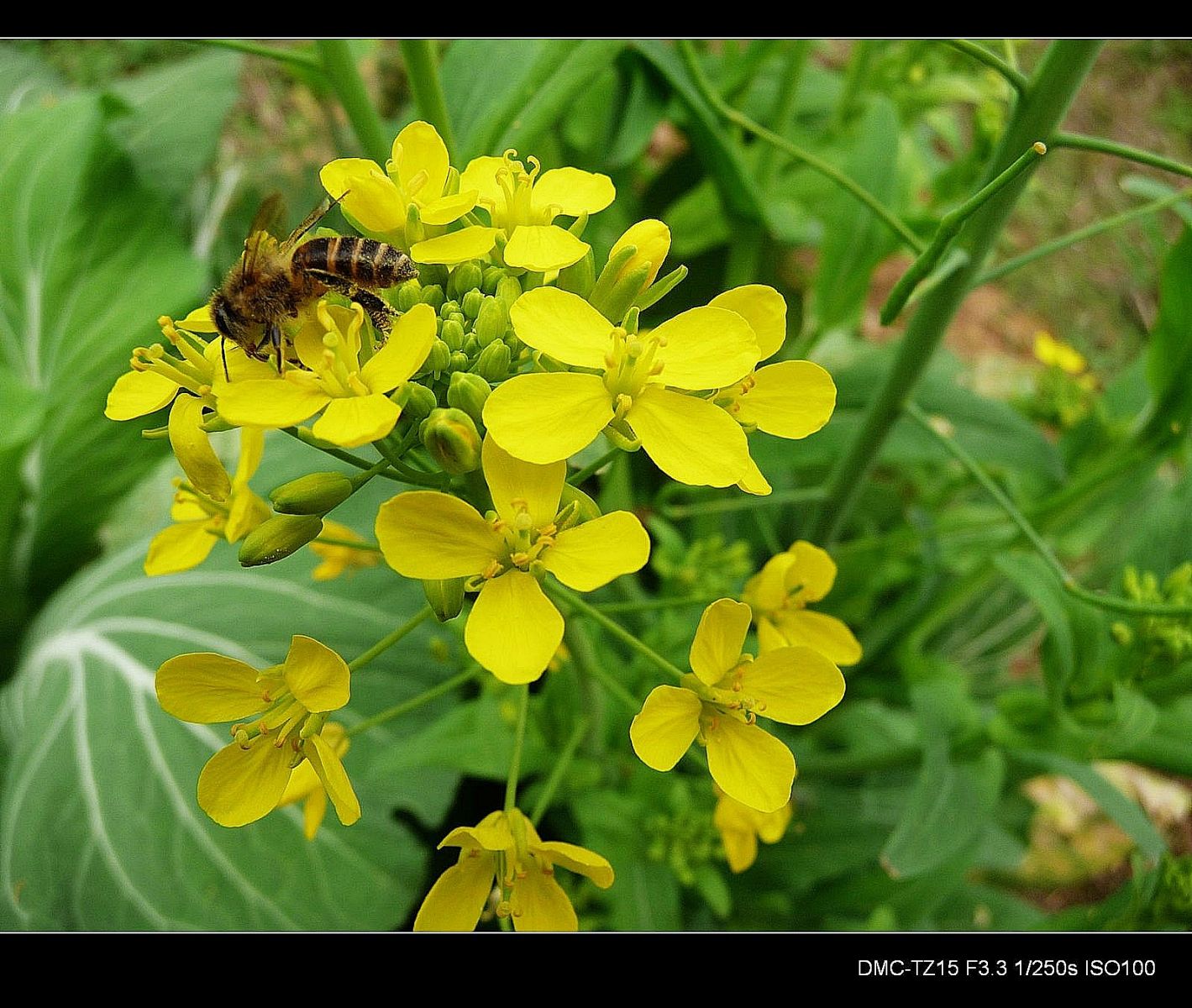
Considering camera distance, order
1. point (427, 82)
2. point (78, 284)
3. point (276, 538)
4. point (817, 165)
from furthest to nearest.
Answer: point (78, 284)
point (427, 82)
point (817, 165)
point (276, 538)

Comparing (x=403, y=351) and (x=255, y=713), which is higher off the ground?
(x=403, y=351)

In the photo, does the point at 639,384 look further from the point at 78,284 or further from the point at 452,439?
the point at 78,284

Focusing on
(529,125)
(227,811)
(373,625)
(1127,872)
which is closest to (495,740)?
(373,625)

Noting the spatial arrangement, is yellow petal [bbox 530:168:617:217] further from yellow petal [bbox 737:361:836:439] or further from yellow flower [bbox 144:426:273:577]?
yellow flower [bbox 144:426:273:577]

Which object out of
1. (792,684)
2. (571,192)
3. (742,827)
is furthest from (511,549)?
(742,827)

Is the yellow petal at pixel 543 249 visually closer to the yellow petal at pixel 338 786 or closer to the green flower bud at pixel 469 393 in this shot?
the green flower bud at pixel 469 393

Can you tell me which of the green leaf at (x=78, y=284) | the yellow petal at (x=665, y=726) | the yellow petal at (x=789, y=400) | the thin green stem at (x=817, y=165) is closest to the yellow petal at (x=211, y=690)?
the yellow petal at (x=665, y=726)
